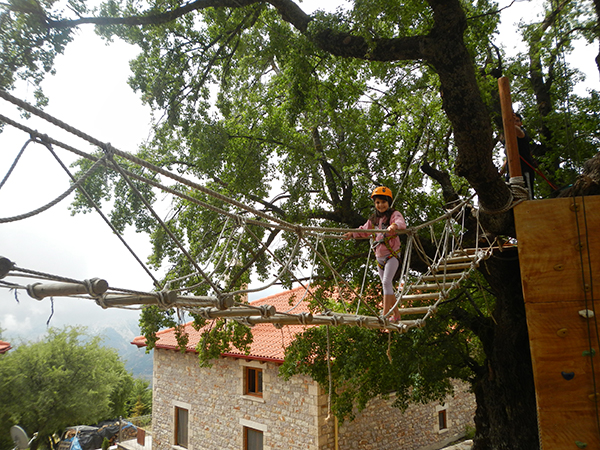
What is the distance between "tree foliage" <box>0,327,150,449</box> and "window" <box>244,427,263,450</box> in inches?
287

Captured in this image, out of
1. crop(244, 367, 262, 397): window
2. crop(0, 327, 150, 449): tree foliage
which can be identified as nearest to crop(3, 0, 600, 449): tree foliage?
crop(244, 367, 262, 397): window

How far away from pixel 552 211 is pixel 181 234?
573 centimetres

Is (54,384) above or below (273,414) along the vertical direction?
below

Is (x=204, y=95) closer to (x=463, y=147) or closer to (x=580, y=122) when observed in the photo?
(x=463, y=147)

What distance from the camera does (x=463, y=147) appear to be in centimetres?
358

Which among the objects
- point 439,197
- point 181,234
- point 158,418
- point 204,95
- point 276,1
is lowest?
point 158,418

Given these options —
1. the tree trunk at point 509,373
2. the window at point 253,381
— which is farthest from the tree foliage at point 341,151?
the window at point 253,381

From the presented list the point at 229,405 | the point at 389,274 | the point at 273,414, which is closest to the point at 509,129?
the point at 389,274

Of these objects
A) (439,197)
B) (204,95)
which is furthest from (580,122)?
(204,95)

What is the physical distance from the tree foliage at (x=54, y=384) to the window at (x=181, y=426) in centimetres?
469

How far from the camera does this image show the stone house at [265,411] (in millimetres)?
7906

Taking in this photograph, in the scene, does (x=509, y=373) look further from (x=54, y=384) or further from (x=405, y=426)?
(x=54, y=384)

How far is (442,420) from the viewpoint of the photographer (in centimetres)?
1030

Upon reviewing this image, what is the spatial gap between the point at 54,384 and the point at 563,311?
49.1 ft
